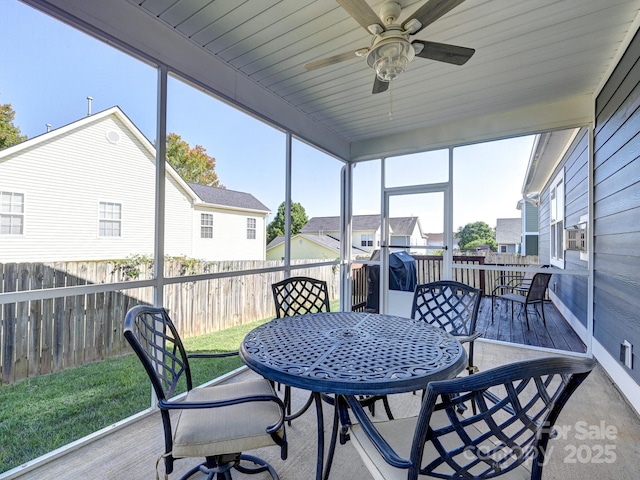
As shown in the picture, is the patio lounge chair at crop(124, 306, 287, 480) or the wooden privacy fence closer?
the patio lounge chair at crop(124, 306, 287, 480)

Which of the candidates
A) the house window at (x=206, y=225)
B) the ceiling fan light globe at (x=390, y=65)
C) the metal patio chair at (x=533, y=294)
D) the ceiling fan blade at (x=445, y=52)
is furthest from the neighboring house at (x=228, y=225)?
the metal patio chair at (x=533, y=294)

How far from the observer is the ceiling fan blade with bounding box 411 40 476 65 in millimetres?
1878

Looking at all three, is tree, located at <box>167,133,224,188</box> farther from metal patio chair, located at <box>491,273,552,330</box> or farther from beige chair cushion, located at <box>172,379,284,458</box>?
metal patio chair, located at <box>491,273,552,330</box>

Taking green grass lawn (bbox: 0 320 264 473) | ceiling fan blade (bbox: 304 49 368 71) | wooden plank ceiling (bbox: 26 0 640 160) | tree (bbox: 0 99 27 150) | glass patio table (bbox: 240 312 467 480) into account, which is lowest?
green grass lawn (bbox: 0 320 264 473)

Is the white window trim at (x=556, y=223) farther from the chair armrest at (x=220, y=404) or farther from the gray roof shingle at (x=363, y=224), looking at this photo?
the chair armrest at (x=220, y=404)

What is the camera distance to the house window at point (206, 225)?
3.08 m

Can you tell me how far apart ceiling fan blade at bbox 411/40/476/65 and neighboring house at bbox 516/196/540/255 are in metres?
2.99

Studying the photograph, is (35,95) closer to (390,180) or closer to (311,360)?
(311,360)

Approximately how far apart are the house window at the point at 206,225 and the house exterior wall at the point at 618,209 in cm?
360

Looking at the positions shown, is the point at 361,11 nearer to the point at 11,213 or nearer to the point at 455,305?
the point at 455,305

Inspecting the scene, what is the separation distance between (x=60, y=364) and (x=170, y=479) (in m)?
1.40

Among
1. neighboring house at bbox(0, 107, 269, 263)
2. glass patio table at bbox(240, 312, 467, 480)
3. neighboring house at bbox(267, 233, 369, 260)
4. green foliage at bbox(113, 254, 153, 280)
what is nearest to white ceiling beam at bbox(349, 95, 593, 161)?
neighboring house at bbox(267, 233, 369, 260)

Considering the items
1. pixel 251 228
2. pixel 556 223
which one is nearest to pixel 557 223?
pixel 556 223

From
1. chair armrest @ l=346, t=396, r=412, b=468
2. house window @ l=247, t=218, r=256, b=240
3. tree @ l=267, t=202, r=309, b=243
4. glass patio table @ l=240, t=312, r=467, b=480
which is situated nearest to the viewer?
chair armrest @ l=346, t=396, r=412, b=468
